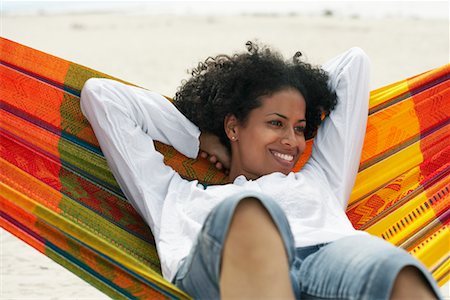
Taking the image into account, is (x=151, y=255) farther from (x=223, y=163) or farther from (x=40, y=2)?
(x=40, y=2)

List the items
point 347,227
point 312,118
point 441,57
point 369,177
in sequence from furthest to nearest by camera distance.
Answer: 1. point 441,57
2. point 369,177
3. point 312,118
4. point 347,227

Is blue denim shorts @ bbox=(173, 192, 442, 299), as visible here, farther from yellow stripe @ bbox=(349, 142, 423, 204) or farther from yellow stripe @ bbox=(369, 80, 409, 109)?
yellow stripe @ bbox=(369, 80, 409, 109)

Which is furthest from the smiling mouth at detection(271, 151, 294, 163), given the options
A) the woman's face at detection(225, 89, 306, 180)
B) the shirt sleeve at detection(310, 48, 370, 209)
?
the shirt sleeve at detection(310, 48, 370, 209)

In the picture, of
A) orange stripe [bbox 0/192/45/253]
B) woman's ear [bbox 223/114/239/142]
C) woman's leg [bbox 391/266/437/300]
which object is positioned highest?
woman's ear [bbox 223/114/239/142]

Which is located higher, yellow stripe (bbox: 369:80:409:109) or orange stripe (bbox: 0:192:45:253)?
yellow stripe (bbox: 369:80:409:109)

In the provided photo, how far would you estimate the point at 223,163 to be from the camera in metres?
2.72

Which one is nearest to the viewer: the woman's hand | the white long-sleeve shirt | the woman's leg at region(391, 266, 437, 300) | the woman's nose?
the woman's leg at region(391, 266, 437, 300)

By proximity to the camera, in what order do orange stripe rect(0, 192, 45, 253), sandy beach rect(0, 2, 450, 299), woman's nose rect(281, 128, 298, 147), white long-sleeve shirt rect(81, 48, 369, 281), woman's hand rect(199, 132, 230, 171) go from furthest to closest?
1. sandy beach rect(0, 2, 450, 299)
2. woman's hand rect(199, 132, 230, 171)
3. woman's nose rect(281, 128, 298, 147)
4. orange stripe rect(0, 192, 45, 253)
5. white long-sleeve shirt rect(81, 48, 369, 281)

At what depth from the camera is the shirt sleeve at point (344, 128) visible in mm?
2535

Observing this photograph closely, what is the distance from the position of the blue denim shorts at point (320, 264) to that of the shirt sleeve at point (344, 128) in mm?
511

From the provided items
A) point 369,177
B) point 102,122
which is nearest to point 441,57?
point 369,177

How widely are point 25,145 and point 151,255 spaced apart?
26.2 inches

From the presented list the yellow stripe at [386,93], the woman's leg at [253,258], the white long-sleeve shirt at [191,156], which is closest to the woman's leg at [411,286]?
the woman's leg at [253,258]

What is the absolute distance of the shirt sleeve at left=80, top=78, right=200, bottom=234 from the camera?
8.08 ft
